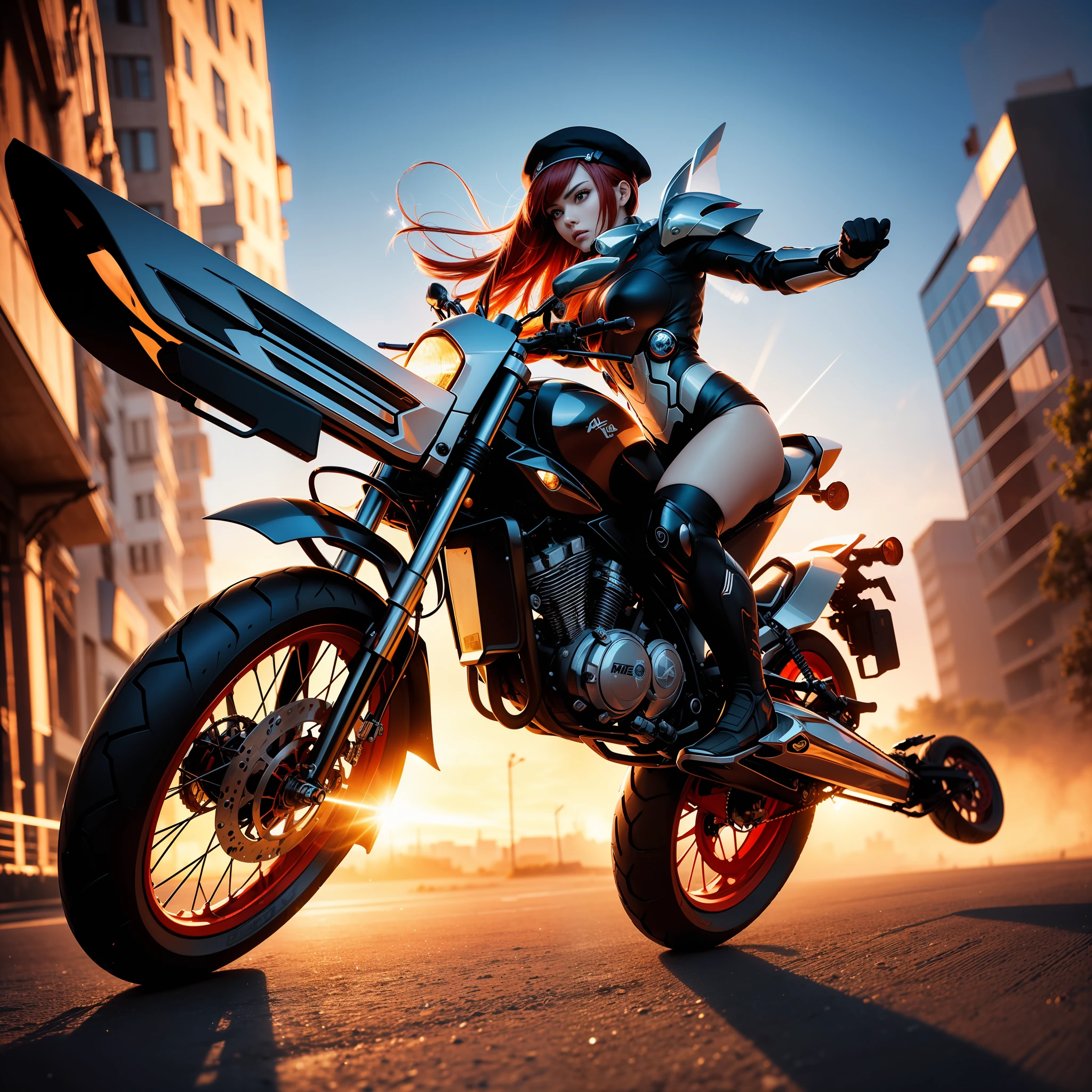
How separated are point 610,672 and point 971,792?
182 cm

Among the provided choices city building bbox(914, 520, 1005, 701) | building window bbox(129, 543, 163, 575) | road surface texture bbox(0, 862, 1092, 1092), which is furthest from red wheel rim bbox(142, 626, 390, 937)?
city building bbox(914, 520, 1005, 701)

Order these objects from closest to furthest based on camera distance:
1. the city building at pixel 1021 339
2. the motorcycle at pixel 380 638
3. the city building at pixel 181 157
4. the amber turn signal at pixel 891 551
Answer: the motorcycle at pixel 380 638 < the amber turn signal at pixel 891 551 < the city building at pixel 181 157 < the city building at pixel 1021 339

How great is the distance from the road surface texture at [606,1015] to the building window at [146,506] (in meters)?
34.6

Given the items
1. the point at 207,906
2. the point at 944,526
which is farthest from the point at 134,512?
the point at 944,526

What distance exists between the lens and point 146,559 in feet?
117

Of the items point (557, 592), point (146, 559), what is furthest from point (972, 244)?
point (557, 592)

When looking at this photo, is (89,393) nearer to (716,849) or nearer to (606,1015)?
(716,849)

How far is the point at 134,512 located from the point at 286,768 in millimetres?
34418

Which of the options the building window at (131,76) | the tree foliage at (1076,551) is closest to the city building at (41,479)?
the building window at (131,76)

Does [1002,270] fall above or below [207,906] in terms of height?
above

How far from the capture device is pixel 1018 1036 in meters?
1.07

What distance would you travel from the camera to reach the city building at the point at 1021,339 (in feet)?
143

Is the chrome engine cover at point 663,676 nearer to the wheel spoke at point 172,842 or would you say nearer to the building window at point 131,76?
the wheel spoke at point 172,842

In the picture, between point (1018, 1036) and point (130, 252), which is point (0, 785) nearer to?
point (130, 252)
